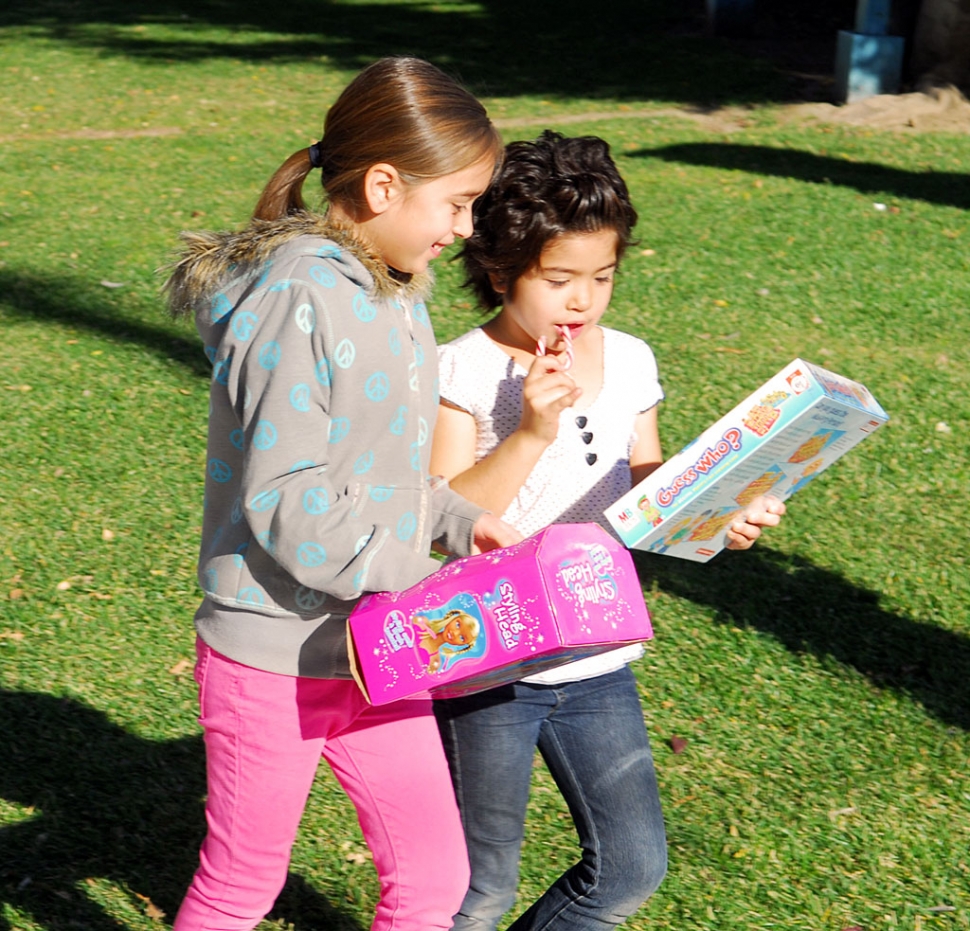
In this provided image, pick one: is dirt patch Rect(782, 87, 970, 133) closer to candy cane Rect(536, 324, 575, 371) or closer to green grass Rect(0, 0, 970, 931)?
green grass Rect(0, 0, 970, 931)

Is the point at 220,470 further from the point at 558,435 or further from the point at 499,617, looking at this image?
the point at 558,435

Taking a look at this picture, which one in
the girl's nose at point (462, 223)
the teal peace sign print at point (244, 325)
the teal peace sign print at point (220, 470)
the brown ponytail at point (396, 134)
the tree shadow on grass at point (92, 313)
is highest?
the brown ponytail at point (396, 134)

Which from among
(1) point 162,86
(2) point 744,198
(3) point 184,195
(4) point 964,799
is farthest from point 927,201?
(1) point 162,86

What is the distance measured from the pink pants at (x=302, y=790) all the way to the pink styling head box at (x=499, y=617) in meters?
0.24

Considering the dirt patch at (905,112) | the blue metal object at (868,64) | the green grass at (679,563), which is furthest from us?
the blue metal object at (868,64)

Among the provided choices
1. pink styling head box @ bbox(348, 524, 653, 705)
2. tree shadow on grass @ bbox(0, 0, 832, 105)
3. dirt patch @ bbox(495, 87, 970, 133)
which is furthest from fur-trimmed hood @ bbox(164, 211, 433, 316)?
tree shadow on grass @ bbox(0, 0, 832, 105)

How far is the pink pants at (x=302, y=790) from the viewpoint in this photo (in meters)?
2.07

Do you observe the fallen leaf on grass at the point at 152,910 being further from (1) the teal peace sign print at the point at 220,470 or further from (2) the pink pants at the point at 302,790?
(1) the teal peace sign print at the point at 220,470

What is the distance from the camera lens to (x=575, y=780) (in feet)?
7.60

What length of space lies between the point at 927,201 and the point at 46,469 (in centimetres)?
645

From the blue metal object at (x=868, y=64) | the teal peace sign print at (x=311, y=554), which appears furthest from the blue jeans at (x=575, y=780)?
the blue metal object at (x=868, y=64)

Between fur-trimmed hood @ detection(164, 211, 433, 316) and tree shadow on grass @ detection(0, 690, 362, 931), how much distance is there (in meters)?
1.59

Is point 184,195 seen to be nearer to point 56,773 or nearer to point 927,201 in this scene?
point 927,201

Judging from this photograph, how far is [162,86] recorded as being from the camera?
1223 cm
